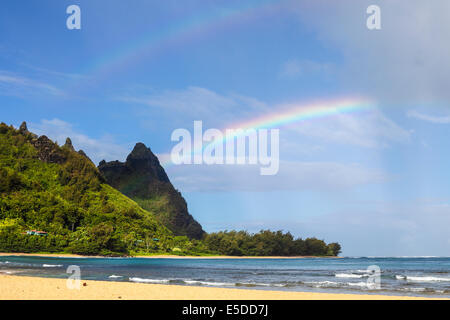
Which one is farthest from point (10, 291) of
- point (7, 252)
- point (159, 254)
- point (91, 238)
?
point (159, 254)

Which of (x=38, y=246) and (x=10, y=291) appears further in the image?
(x=38, y=246)

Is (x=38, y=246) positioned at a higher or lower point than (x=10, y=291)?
lower

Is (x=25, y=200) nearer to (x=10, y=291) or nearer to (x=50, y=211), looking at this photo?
(x=50, y=211)
